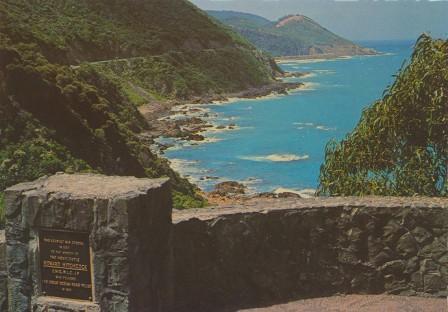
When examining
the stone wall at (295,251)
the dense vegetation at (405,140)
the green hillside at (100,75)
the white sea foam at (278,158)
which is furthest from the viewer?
the white sea foam at (278,158)

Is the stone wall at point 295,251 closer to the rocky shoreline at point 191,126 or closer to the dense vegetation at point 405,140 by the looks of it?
the dense vegetation at point 405,140

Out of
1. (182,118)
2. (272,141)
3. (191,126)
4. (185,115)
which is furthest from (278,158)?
(185,115)

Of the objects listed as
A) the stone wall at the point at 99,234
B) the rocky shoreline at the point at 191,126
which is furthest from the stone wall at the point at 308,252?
the rocky shoreline at the point at 191,126

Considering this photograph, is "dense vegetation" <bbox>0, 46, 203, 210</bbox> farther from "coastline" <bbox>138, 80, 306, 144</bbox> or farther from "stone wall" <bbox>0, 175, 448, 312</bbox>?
"stone wall" <bbox>0, 175, 448, 312</bbox>

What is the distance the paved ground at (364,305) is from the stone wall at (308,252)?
128 mm

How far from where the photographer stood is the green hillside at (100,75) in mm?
31766

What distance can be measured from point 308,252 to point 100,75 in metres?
61.9

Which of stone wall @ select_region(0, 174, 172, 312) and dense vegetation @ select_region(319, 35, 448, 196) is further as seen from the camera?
dense vegetation @ select_region(319, 35, 448, 196)

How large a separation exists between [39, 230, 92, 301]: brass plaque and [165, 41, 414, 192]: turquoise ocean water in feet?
75.9

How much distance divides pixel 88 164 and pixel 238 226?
24021 millimetres

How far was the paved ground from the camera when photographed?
847cm

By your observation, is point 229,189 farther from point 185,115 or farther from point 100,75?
point 185,115

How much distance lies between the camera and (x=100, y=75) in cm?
6838

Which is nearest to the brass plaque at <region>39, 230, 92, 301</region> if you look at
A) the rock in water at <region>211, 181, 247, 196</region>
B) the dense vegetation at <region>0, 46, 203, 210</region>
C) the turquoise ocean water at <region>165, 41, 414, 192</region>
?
the dense vegetation at <region>0, 46, 203, 210</region>
